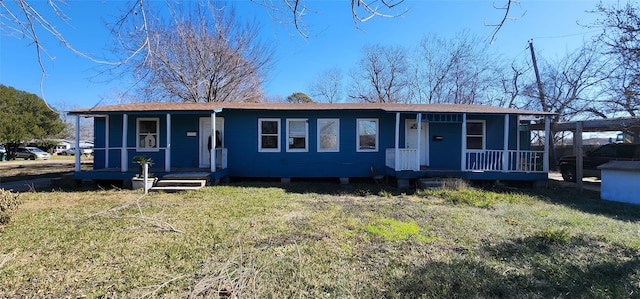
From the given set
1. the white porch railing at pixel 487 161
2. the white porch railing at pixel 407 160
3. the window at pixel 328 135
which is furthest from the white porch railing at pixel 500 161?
the window at pixel 328 135

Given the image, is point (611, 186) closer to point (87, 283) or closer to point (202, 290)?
point (202, 290)

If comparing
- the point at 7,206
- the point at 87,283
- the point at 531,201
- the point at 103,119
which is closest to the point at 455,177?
the point at 531,201

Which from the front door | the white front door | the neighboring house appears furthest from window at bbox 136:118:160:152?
the neighboring house

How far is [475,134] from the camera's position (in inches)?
425

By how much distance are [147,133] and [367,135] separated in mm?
7747

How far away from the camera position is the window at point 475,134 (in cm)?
1078

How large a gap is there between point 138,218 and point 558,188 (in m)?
11.9

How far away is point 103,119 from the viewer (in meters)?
10.6

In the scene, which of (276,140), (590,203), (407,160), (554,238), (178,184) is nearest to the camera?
(554,238)

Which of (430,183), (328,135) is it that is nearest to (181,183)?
(328,135)

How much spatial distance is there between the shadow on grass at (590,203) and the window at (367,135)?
4.98 meters

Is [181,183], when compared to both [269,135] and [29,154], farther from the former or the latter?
[29,154]

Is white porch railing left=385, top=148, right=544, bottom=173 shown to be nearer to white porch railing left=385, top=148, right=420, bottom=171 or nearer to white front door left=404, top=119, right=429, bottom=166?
white porch railing left=385, top=148, right=420, bottom=171

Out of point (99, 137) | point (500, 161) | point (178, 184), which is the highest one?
→ point (99, 137)
